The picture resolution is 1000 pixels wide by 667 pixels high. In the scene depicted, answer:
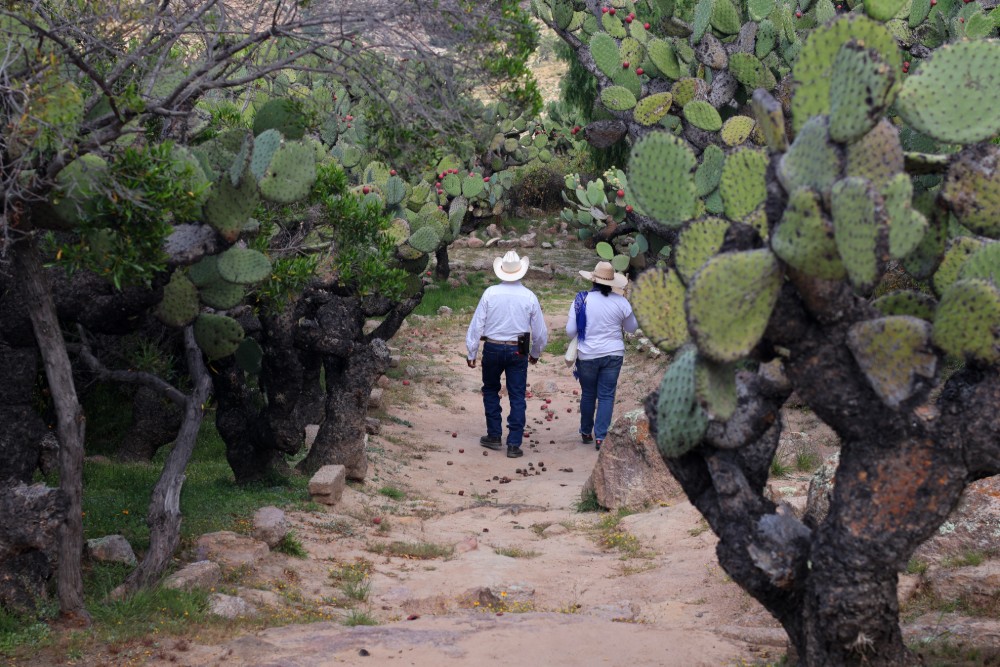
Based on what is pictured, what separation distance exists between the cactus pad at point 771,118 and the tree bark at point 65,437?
11.3ft

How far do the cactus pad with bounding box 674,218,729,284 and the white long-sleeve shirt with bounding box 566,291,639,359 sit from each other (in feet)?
19.3

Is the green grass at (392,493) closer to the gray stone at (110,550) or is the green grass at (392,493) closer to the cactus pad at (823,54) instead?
the gray stone at (110,550)

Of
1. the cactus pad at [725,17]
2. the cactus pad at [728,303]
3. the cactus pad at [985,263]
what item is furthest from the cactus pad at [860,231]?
the cactus pad at [725,17]

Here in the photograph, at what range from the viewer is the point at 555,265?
68.7ft

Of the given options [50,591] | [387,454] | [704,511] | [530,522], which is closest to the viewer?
[704,511]

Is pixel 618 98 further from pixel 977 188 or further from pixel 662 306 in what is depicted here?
pixel 977 188

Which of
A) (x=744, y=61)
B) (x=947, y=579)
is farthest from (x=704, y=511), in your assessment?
(x=744, y=61)

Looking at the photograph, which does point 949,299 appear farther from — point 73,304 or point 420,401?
point 420,401

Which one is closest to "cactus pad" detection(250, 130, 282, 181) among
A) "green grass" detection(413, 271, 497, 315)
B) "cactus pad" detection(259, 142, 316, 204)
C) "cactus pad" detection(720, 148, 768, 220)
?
"cactus pad" detection(259, 142, 316, 204)

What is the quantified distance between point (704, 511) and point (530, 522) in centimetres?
408

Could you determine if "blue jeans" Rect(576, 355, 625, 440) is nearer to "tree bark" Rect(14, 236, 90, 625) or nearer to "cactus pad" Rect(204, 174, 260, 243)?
"cactus pad" Rect(204, 174, 260, 243)

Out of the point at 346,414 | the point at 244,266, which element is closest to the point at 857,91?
the point at 244,266

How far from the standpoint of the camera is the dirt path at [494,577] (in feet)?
16.8

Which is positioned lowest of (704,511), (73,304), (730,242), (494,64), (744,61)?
(704,511)
